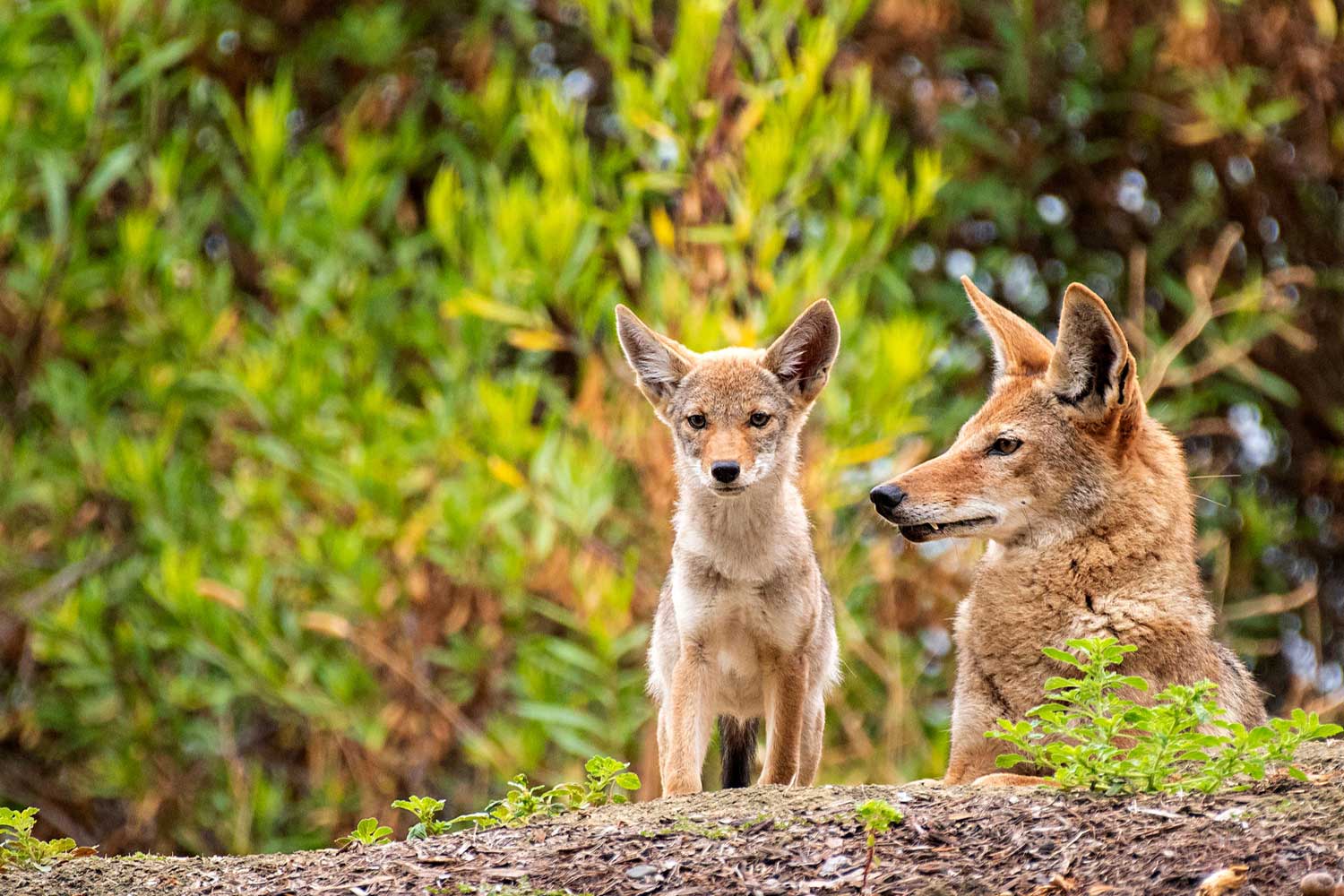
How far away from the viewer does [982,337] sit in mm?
11469

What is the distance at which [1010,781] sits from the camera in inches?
200

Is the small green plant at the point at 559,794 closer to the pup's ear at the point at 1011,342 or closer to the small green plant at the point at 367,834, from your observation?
the small green plant at the point at 367,834

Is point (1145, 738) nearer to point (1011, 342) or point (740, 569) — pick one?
point (1011, 342)

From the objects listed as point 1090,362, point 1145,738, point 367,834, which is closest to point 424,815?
point 367,834

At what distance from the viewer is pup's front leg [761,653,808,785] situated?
19.8 feet

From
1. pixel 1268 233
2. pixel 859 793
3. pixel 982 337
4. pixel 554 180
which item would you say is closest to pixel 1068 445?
pixel 859 793

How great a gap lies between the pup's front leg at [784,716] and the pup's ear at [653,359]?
144 centimetres

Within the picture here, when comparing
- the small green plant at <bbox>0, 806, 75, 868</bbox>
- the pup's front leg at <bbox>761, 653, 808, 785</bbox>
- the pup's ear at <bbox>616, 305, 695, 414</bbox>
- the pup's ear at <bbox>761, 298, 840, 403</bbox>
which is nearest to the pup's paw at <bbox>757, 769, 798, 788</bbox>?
the pup's front leg at <bbox>761, 653, 808, 785</bbox>

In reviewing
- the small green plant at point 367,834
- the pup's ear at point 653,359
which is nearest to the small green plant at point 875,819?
the small green plant at point 367,834

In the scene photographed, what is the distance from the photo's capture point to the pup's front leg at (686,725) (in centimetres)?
601

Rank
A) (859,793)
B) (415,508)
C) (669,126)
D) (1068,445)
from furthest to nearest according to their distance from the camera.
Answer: (415,508), (669,126), (1068,445), (859,793)

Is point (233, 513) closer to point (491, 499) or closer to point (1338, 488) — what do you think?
point (491, 499)

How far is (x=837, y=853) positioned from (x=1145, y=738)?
0.90 m

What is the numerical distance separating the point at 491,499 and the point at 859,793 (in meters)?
4.63
